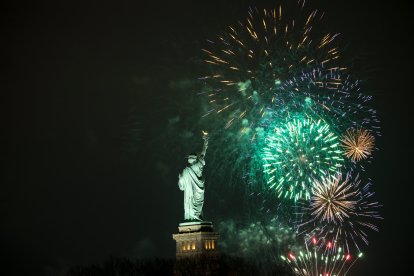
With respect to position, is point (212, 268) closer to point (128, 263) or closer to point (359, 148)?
point (128, 263)

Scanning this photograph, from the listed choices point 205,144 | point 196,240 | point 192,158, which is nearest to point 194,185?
point 192,158

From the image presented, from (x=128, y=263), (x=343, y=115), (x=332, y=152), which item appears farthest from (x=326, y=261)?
(x=128, y=263)

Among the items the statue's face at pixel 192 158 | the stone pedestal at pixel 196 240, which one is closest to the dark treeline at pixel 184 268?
the stone pedestal at pixel 196 240

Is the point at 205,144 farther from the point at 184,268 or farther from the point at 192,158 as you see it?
the point at 184,268

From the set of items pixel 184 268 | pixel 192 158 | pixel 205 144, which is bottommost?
pixel 184 268

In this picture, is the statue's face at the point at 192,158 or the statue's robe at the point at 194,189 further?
the statue's face at the point at 192,158

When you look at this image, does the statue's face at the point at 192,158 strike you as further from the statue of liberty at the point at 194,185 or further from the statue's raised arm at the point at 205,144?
the statue's raised arm at the point at 205,144

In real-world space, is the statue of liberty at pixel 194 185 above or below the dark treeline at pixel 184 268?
above
